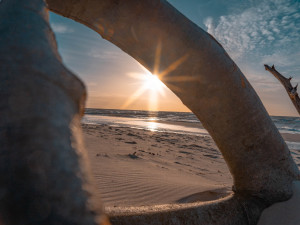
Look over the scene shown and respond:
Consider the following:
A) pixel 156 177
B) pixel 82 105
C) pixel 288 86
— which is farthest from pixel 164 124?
pixel 82 105

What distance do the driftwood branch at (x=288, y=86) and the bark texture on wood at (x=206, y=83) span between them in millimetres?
1607

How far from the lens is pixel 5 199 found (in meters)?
0.34

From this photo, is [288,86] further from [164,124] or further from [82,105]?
[164,124]

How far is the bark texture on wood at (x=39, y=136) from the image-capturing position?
335 mm

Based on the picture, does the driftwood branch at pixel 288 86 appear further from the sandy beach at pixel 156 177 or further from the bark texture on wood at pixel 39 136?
the bark texture on wood at pixel 39 136

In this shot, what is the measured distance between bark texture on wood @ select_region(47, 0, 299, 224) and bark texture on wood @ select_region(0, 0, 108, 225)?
3.29 ft

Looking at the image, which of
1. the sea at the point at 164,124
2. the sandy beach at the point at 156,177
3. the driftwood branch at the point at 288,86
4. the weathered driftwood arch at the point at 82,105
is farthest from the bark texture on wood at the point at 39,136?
the sea at the point at 164,124

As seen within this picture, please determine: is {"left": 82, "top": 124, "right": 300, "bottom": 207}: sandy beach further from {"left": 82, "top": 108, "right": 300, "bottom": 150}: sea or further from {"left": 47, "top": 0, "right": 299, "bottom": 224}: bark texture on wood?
{"left": 82, "top": 108, "right": 300, "bottom": 150}: sea

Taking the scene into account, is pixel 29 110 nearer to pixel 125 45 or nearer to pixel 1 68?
pixel 1 68

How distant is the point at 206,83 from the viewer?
1.52m

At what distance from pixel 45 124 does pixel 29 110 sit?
4 cm

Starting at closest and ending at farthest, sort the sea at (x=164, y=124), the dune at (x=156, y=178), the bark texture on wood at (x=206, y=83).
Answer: the bark texture on wood at (x=206, y=83) → the dune at (x=156, y=178) → the sea at (x=164, y=124)

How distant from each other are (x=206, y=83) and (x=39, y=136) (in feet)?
4.37

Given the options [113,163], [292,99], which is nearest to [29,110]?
[292,99]
